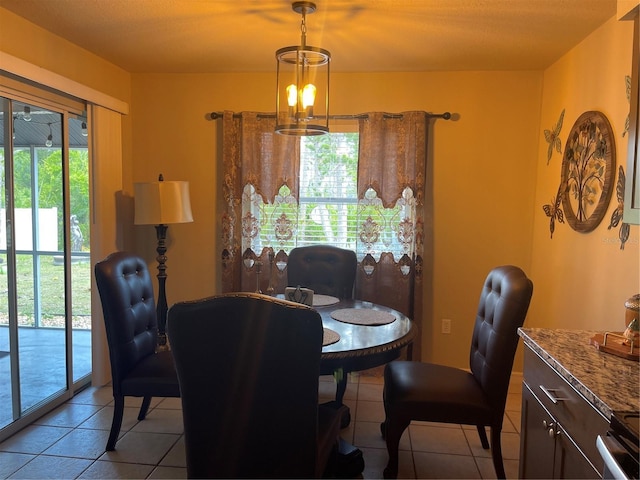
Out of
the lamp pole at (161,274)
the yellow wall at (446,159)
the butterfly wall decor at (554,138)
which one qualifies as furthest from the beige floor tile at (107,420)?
the butterfly wall decor at (554,138)

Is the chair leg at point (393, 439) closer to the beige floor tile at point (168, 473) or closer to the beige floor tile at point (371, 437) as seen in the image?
the beige floor tile at point (371, 437)

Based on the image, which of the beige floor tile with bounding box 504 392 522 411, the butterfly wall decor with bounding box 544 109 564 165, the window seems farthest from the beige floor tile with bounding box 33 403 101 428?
the butterfly wall decor with bounding box 544 109 564 165

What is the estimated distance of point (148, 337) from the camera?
105 inches

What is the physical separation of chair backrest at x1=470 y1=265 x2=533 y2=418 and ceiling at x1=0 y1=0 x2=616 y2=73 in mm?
1348

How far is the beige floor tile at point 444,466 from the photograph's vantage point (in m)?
2.37

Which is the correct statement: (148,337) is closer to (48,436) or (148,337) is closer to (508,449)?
(48,436)

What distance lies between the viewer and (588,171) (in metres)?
2.59

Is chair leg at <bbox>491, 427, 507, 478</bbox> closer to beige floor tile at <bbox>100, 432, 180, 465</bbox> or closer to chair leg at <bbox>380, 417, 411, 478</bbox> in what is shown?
chair leg at <bbox>380, 417, 411, 478</bbox>

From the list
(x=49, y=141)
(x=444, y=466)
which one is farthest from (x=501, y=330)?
(x=49, y=141)

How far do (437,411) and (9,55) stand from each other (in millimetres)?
2792

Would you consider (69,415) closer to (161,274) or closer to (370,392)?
(161,274)

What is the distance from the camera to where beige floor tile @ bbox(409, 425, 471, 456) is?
8.54 feet

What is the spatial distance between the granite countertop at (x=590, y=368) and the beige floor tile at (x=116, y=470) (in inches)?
75.2

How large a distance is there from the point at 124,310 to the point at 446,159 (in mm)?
2435
